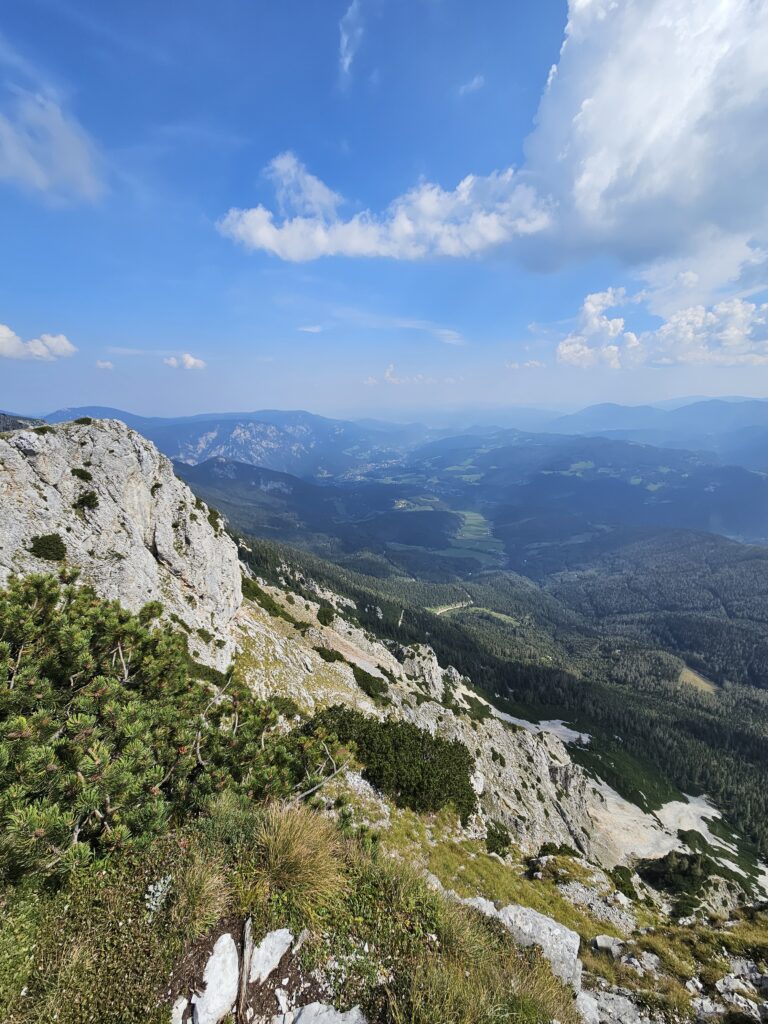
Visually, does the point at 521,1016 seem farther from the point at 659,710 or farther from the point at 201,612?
the point at 659,710

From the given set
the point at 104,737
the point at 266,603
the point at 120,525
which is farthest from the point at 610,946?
the point at 266,603

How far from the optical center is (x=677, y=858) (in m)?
63.1

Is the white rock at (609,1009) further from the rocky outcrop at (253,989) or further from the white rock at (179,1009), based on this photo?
the white rock at (179,1009)

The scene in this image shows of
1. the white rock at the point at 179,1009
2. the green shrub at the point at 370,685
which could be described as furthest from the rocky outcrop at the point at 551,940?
the green shrub at the point at 370,685

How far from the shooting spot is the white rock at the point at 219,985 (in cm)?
671

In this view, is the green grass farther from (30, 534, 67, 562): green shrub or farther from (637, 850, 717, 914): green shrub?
(30, 534, 67, 562): green shrub

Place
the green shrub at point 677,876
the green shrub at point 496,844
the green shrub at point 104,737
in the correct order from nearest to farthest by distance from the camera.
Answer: the green shrub at point 104,737 < the green shrub at point 496,844 < the green shrub at point 677,876

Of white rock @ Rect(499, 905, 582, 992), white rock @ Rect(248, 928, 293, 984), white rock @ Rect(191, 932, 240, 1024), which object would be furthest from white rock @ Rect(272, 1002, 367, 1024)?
white rock @ Rect(499, 905, 582, 992)

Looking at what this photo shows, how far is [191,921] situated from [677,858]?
8862 cm

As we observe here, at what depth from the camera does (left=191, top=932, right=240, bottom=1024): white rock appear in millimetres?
6715

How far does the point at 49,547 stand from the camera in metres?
31.1

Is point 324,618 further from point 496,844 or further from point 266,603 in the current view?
point 496,844

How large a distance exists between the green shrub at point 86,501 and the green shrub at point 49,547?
201 inches

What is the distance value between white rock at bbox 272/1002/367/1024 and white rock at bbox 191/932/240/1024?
1016 mm
